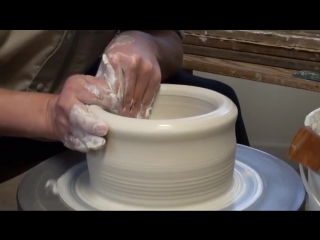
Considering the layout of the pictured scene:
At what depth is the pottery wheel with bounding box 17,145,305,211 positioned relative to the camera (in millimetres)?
792

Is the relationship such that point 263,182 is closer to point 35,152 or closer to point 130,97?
point 130,97

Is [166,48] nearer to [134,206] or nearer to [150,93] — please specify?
[150,93]

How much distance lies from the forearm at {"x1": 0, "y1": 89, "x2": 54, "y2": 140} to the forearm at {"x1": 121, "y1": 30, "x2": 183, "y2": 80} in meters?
0.31

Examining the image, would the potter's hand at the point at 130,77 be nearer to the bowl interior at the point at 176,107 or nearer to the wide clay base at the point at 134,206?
the bowl interior at the point at 176,107

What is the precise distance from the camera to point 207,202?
2.61 feet

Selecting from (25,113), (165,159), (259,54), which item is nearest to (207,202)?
(165,159)

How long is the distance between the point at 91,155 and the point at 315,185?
0.41 metres

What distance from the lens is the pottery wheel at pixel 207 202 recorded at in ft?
2.60

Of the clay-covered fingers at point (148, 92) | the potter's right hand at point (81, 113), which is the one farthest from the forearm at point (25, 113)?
the clay-covered fingers at point (148, 92)

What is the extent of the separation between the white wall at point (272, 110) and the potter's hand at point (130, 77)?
1271mm

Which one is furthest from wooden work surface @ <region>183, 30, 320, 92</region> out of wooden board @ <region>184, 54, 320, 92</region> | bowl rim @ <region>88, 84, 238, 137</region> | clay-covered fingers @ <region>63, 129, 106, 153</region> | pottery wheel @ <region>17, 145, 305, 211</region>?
clay-covered fingers @ <region>63, 129, 106, 153</region>

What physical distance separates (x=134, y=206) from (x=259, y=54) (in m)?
1.11

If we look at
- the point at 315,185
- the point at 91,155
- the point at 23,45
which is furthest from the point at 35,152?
the point at 315,185
